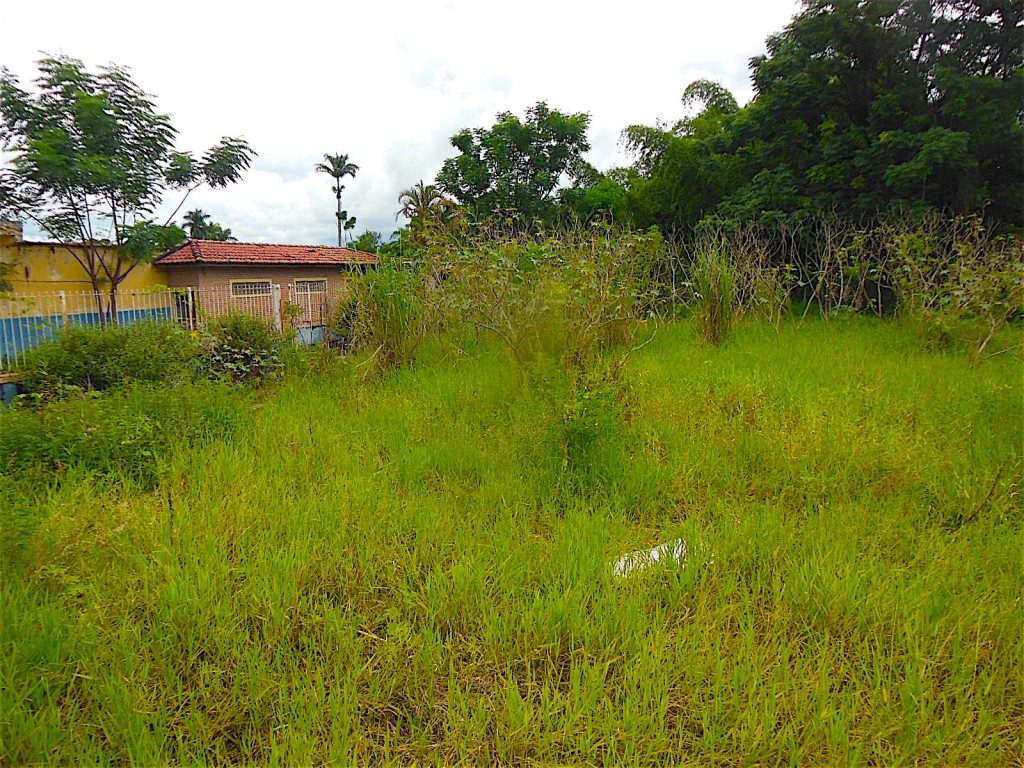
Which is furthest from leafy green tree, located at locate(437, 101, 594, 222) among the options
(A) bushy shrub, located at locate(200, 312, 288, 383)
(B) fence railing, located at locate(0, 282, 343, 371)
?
(A) bushy shrub, located at locate(200, 312, 288, 383)

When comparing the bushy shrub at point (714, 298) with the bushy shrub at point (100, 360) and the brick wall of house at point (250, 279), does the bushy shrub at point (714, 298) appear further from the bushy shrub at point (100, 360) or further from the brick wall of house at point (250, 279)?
the brick wall of house at point (250, 279)

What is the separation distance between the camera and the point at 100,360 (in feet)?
16.2

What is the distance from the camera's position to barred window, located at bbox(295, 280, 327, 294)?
15.5 m

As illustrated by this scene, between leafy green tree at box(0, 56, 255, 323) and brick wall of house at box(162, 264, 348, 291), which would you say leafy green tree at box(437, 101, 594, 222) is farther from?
leafy green tree at box(0, 56, 255, 323)

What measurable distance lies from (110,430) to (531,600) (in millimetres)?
2551

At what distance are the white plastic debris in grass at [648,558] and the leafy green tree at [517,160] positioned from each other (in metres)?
17.6

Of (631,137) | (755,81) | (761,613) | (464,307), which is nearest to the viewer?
(761,613)

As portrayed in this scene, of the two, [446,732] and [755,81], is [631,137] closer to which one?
[755,81]

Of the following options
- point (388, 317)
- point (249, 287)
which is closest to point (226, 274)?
point (249, 287)

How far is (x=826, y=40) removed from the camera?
386 inches

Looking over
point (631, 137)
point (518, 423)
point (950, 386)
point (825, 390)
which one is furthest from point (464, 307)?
point (631, 137)

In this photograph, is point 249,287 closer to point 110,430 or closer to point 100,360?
point 100,360

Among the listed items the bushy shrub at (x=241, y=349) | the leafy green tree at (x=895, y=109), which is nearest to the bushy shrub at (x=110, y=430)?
the bushy shrub at (x=241, y=349)

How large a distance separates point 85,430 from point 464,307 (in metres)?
3.21
